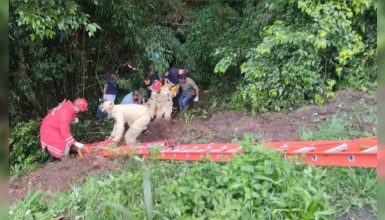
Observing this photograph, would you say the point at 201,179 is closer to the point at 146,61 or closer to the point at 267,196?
the point at 267,196

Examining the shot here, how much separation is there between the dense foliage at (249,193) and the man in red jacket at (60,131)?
2.63m

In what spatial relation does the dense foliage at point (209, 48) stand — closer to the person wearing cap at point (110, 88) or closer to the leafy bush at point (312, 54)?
the leafy bush at point (312, 54)

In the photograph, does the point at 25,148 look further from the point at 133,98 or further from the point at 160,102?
the point at 160,102

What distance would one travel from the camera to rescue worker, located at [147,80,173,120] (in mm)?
8211

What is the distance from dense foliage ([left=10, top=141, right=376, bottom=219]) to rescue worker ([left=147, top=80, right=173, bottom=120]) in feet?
14.7

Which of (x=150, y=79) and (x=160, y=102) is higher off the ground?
(x=150, y=79)

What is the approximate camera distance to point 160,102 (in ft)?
27.2

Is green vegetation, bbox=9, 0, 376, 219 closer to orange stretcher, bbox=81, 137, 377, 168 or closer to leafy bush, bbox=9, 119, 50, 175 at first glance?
leafy bush, bbox=9, 119, 50, 175

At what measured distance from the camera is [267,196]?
3.09 metres

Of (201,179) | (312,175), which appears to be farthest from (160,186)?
(312,175)

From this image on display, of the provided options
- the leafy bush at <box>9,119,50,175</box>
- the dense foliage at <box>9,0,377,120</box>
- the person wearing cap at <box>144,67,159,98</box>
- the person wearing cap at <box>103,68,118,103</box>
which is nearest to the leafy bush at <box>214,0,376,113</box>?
the dense foliage at <box>9,0,377,120</box>

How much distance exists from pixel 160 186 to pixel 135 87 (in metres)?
5.76

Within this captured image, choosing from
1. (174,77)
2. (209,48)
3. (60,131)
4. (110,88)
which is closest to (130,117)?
(60,131)

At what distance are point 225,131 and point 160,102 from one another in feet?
8.48
